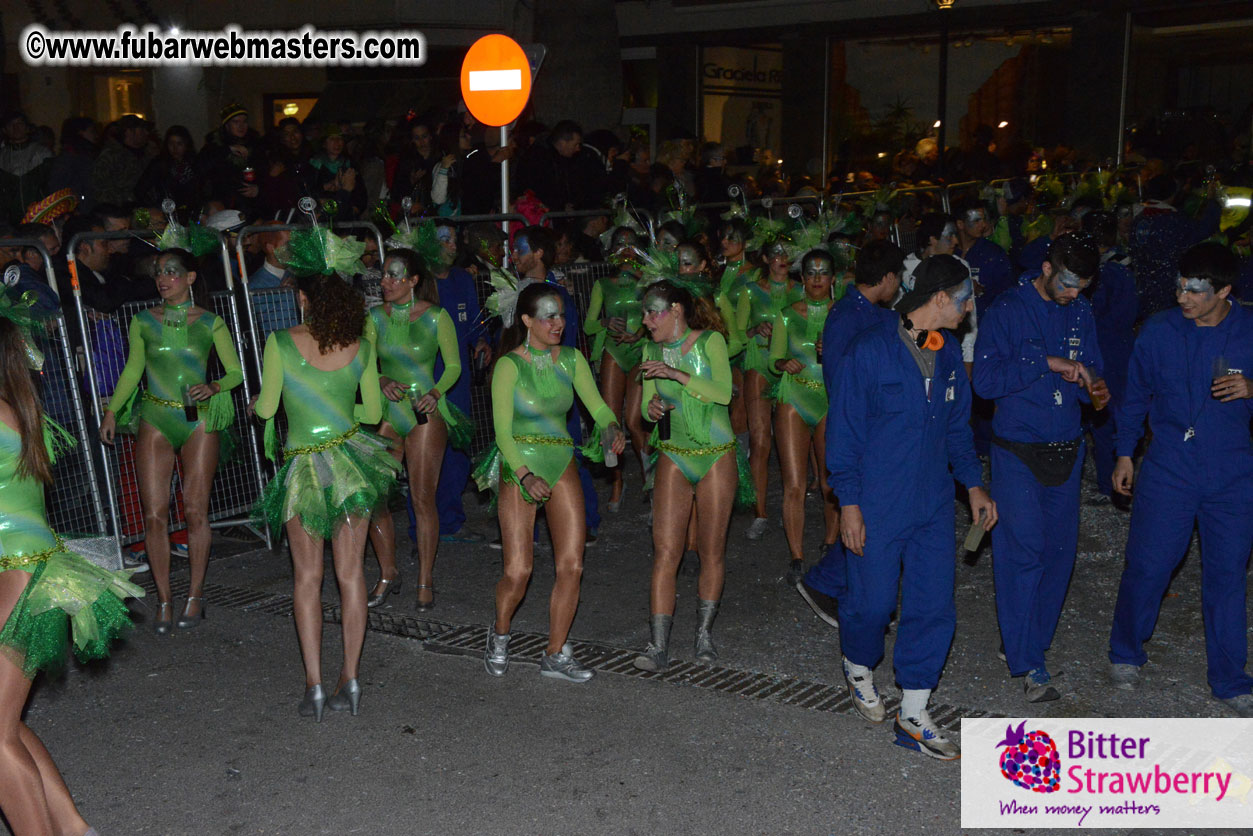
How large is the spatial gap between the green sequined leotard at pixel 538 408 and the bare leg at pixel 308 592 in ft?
3.22

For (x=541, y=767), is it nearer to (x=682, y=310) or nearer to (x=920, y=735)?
(x=920, y=735)

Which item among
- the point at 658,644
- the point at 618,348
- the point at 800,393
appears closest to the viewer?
the point at 658,644

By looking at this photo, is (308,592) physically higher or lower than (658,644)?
higher

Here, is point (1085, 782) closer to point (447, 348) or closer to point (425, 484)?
point (425, 484)

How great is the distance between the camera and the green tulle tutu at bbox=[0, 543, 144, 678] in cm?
412

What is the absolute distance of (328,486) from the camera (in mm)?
5613

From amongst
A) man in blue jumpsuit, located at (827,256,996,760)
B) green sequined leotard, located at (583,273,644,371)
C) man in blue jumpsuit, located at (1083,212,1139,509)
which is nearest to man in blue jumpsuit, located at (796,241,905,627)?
man in blue jumpsuit, located at (827,256,996,760)

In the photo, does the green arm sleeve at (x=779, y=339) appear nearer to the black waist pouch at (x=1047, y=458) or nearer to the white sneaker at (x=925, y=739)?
the black waist pouch at (x=1047, y=458)

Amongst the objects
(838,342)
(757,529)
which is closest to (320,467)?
(838,342)

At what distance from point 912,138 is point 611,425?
19.5 meters

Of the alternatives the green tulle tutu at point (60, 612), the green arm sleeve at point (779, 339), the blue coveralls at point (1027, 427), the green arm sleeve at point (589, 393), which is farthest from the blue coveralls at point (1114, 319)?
the green tulle tutu at point (60, 612)

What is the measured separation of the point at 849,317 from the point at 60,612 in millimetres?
4095

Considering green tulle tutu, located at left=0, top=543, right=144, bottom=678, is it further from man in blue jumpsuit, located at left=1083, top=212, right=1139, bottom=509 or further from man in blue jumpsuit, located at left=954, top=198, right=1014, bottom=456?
man in blue jumpsuit, located at left=954, top=198, right=1014, bottom=456

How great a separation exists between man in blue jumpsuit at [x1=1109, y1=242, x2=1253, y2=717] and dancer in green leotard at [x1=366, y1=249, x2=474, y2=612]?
371 cm
